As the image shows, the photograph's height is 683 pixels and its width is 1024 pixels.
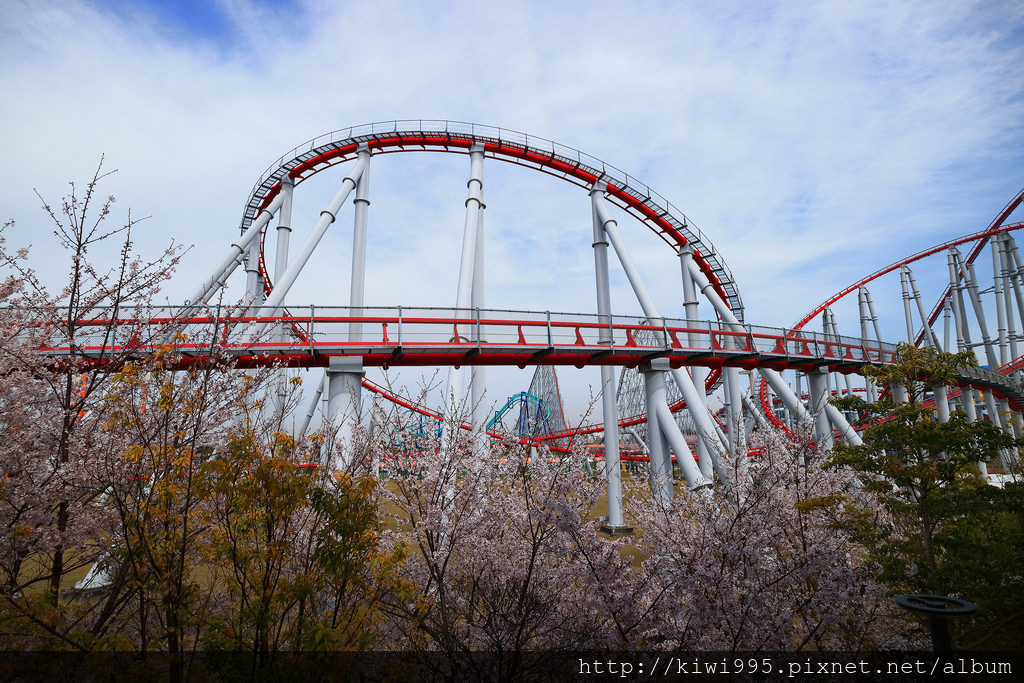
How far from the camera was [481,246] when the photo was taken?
15516mm

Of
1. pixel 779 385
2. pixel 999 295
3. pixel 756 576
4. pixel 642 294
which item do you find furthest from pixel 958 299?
pixel 756 576

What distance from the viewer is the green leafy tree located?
5.12 meters

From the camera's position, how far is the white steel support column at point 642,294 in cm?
1197

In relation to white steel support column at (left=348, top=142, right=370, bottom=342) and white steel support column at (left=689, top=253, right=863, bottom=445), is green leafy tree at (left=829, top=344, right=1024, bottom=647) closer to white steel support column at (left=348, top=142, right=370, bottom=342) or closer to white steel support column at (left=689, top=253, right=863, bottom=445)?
white steel support column at (left=689, top=253, right=863, bottom=445)

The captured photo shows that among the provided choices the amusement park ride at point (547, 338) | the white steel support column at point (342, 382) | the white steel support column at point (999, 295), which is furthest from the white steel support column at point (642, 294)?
the white steel support column at point (999, 295)

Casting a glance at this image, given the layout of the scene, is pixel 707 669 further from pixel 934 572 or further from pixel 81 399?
pixel 81 399

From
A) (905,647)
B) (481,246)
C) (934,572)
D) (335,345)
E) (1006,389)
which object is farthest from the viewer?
(1006,389)

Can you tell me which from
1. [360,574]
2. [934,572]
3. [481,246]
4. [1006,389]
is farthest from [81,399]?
[1006,389]

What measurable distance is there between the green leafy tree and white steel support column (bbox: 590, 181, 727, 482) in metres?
4.38

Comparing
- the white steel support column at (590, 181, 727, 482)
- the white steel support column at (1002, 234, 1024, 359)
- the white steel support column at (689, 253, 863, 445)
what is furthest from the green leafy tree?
the white steel support column at (1002, 234, 1024, 359)

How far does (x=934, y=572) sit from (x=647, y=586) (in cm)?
329

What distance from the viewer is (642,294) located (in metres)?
14.4

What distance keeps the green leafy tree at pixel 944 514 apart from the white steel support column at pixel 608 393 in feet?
19.8

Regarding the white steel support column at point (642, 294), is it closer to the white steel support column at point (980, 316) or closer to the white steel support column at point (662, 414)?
the white steel support column at point (662, 414)
